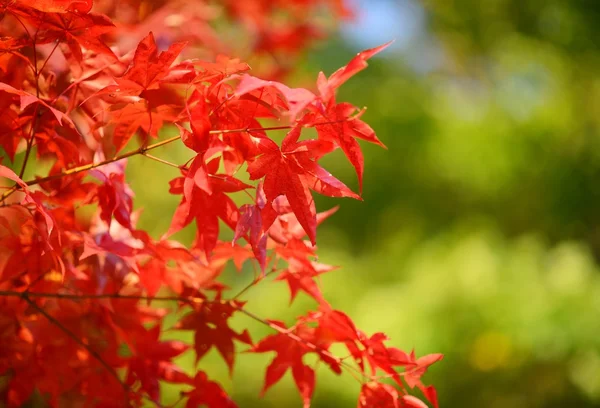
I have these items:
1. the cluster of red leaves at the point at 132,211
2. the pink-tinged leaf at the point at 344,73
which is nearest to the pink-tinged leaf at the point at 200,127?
the cluster of red leaves at the point at 132,211

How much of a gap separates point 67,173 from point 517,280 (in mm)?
2555

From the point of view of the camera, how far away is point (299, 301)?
3.53 m

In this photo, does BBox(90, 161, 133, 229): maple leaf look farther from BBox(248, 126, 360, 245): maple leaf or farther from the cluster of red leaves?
BBox(248, 126, 360, 245): maple leaf

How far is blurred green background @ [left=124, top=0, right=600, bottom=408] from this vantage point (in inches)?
110

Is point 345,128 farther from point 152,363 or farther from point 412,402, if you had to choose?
point 152,363

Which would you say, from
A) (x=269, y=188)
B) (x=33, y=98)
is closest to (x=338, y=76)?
(x=269, y=188)

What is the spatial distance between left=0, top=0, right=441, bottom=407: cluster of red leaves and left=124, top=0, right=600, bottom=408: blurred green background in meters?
1.19

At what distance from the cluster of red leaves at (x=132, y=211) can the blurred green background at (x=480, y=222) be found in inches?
47.0

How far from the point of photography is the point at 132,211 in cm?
90

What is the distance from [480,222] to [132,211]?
3.23 meters

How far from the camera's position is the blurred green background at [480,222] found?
279 centimetres

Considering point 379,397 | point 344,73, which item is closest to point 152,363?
point 379,397

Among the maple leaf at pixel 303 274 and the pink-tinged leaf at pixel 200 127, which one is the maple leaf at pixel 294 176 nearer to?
the pink-tinged leaf at pixel 200 127

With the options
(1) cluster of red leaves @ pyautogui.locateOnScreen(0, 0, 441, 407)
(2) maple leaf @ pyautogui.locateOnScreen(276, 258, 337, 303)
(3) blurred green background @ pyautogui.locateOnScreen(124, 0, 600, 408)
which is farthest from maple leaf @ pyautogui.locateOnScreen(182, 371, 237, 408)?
(3) blurred green background @ pyautogui.locateOnScreen(124, 0, 600, 408)
